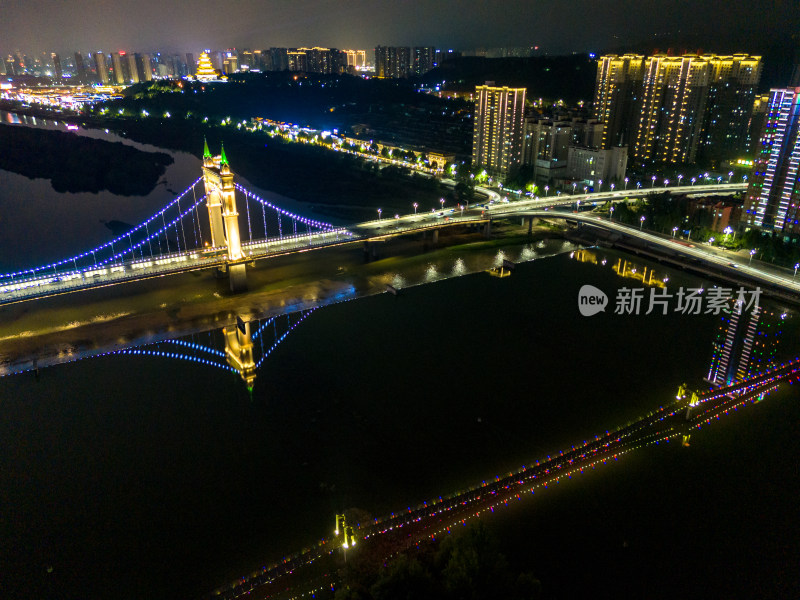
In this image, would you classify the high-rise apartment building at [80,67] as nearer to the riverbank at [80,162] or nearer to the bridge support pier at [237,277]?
the riverbank at [80,162]

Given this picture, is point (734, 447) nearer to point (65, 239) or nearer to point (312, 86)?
point (65, 239)

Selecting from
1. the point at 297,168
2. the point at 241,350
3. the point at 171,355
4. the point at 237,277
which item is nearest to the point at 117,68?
the point at 297,168

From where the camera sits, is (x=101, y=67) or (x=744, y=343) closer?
(x=744, y=343)

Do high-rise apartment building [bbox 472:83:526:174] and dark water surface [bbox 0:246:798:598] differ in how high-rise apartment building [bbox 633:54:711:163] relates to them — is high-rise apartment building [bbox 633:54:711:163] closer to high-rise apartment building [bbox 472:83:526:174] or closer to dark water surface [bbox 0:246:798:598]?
high-rise apartment building [bbox 472:83:526:174]

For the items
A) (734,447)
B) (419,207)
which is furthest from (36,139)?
(734,447)

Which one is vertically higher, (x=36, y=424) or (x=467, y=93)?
(x=467, y=93)

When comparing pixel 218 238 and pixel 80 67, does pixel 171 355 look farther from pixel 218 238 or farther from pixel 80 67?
pixel 80 67
